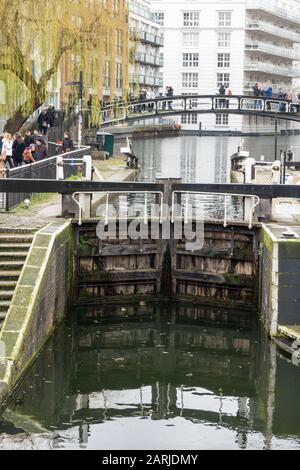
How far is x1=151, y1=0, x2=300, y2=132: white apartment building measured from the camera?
9544cm

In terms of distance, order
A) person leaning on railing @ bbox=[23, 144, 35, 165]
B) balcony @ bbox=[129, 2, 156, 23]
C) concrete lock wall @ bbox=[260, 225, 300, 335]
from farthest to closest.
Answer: balcony @ bbox=[129, 2, 156, 23] < person leaning on railing @ bbox=[23, 144, 35, 165] < concrete lock wall @ bbox=[260, 225, 300, 335]

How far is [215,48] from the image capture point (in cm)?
9688

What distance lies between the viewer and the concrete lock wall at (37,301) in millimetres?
15117

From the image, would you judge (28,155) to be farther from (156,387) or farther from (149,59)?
(149,59)

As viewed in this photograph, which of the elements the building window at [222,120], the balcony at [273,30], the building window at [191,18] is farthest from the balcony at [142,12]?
the building window at [222,120]

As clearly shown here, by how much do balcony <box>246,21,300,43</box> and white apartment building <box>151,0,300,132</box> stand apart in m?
0.11

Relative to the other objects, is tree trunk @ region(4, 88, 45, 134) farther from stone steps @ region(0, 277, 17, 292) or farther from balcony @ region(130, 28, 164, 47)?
balcony @ region(130, 28, 164, 47)

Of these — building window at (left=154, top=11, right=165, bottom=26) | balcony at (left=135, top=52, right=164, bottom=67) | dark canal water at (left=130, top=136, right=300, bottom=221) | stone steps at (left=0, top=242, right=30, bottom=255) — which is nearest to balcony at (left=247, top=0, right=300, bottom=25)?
building window at (left=154, top=11, right=165, bottom=26)

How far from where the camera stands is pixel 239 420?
14.9 meters

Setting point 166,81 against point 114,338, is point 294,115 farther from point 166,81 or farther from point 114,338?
point 166,81

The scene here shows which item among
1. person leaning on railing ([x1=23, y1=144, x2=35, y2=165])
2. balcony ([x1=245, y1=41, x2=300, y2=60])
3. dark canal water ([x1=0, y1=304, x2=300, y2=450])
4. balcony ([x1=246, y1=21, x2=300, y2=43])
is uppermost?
balcony ([x1=246, y1=21, x2=300, y2=43])

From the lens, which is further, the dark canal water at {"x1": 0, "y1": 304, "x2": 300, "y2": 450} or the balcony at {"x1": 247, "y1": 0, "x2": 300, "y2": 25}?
the balcony at {"x1": 247, "y1": 0, "x2": 300, "y2": 25}

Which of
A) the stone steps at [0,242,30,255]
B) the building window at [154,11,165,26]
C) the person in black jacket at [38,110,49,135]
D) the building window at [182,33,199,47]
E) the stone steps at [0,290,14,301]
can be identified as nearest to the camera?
the stone steps at [0,290,14,301]

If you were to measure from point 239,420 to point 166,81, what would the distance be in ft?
284
